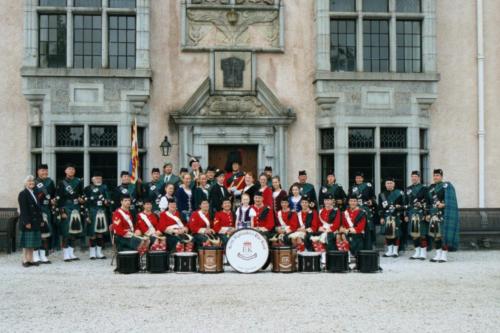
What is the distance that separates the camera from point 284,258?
11977 millimetres

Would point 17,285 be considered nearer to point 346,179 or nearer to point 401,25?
point 346,179

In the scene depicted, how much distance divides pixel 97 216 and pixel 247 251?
453 cm

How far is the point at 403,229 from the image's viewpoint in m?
15.2

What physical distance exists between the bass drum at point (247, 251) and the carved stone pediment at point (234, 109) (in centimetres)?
572

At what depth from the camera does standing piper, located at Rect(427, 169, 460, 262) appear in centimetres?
1405

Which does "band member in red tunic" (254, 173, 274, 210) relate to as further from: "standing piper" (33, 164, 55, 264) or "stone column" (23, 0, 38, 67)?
Result: "stone column" (23, 0, 38, 67)

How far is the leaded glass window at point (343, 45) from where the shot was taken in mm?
17500

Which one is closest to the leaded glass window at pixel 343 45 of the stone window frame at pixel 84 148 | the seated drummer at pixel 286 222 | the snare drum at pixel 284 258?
the seated drummer at pixel 286 222

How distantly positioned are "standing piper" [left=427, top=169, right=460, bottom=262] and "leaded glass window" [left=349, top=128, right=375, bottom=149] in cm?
327

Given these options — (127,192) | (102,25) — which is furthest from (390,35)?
(127,192)

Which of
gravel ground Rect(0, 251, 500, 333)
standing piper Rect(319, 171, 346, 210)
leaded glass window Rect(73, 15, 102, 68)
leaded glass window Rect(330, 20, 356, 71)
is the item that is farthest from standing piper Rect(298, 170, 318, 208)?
leaded glass window Rect(73, 15, 102, 68)

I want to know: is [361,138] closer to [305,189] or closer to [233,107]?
[305,189]

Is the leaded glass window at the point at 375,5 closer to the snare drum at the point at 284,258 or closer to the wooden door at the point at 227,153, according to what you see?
the wooden door at the point at 227,153

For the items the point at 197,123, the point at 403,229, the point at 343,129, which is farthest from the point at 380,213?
the point at 197,123
